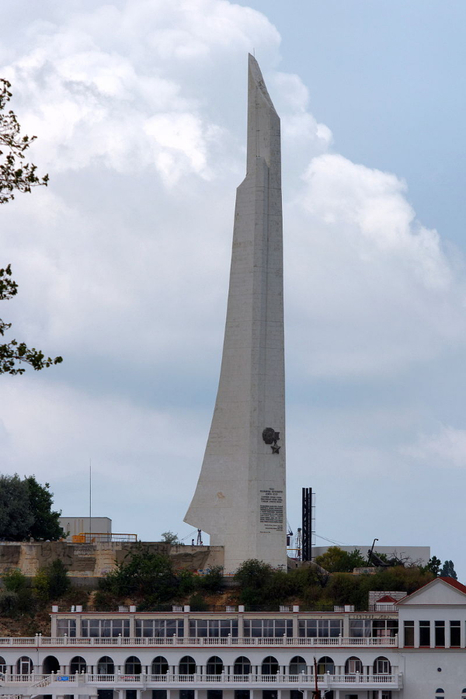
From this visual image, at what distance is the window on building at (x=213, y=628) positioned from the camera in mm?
82875

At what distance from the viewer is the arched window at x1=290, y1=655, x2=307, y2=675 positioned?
81438 mm

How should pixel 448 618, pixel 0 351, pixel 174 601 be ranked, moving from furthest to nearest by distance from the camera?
pixel 174 601
pixel 448 618
pixel 0 351

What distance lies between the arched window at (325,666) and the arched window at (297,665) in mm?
805

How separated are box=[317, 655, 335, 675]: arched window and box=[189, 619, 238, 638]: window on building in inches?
196

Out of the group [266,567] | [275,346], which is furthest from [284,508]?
[275,346]

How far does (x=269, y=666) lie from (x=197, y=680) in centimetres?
413

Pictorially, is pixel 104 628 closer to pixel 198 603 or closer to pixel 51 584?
pixel 198 603

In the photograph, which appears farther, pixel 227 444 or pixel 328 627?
pixel 227 444

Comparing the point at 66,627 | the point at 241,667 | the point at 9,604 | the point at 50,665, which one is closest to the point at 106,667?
the point at 50,665

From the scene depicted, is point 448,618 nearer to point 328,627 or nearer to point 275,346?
point 328,627

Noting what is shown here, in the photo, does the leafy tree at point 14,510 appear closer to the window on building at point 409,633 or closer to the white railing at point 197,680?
the white railing at point 197,680

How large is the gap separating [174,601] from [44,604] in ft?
27.0

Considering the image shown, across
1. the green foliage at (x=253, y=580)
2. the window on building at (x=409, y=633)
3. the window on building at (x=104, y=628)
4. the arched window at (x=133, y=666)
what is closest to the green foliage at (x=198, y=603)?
the green foliage at (x=253, y=580)

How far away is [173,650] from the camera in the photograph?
81.8 m
